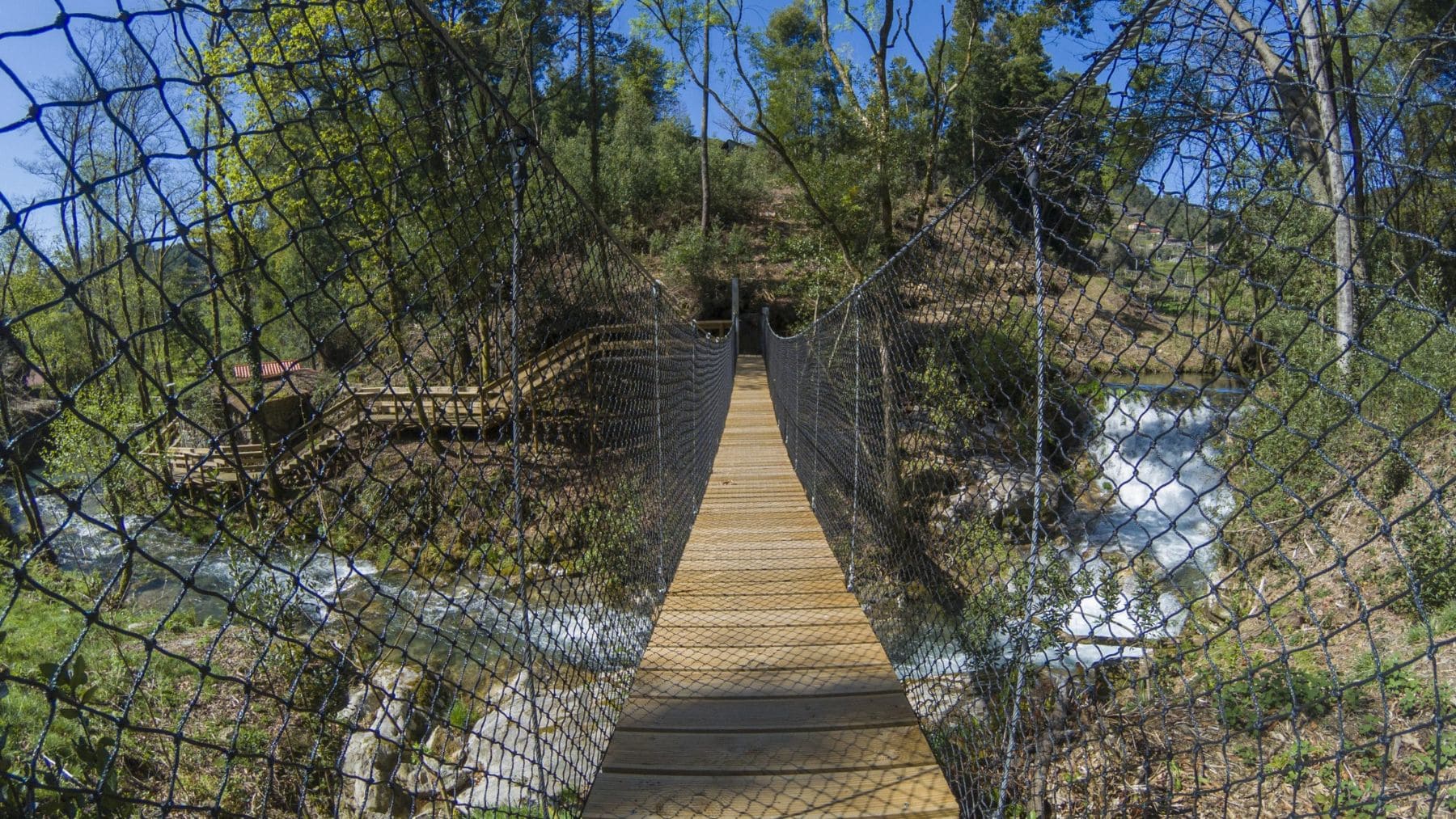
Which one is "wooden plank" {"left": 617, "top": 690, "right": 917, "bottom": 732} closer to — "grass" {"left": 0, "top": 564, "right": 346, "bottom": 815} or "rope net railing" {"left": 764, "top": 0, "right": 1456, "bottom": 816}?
"rope net railing" {"left": 764, "top": 0, "right": 1456, "bottom": 816}

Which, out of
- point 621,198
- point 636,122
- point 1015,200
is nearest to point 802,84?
point 636,122

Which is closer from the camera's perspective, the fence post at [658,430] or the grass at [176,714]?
the fence post at [658,430]

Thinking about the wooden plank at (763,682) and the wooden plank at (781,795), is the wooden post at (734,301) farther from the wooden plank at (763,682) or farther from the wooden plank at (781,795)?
the wooden plank at (781,795)

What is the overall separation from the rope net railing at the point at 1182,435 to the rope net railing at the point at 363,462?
0.93 m

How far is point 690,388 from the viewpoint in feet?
16.0

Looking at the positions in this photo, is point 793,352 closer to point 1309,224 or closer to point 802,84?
point 1309,224

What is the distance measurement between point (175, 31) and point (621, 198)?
1883cm

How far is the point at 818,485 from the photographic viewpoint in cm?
423

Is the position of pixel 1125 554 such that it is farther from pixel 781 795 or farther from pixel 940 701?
pixel 781 795

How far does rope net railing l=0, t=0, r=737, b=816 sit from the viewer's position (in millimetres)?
814

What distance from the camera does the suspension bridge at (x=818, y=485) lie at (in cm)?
92

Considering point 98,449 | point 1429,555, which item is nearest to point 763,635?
point 1429,555

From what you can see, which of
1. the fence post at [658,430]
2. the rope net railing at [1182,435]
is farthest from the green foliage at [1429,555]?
the fence post at [658,430]

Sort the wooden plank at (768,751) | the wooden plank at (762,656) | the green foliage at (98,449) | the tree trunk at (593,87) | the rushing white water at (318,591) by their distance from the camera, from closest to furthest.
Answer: the wooden plank at (768,751), the wooden plank at (762,656), the rushing white water at (318,591), the green foliage at (98,449), the tree trunk at (593,87)
